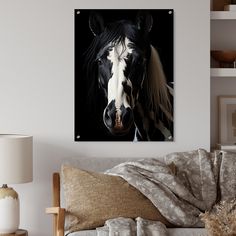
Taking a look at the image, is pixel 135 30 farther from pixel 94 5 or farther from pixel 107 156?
pixel 107 156

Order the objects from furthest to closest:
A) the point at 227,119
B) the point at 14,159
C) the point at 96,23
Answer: the point at 227,119, the point at 96,23, the point at 14,159

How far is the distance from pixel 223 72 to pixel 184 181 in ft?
3.11

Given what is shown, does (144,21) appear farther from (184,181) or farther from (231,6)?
(184,181)

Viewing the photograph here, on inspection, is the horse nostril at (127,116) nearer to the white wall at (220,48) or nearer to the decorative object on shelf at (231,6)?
the white wall at (220,48)

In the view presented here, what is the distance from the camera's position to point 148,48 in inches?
217

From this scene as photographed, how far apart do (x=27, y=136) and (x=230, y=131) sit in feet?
5.19

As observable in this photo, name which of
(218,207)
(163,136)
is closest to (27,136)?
(163,136)

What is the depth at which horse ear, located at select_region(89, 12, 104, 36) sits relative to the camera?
5477mm

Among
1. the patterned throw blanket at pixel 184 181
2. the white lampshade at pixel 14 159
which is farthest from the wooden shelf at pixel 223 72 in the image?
the white lampshade at pixel 14 159

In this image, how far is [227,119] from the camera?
223 inches

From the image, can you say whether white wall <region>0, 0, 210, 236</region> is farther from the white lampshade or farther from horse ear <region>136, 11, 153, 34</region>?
the white lampshade

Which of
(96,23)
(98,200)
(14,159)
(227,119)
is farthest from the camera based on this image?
(227,119)

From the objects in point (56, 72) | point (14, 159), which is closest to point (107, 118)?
point (56, 72)

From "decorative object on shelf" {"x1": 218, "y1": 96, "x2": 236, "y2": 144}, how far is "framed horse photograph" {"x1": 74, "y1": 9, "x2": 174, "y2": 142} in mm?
417
